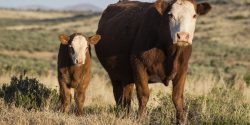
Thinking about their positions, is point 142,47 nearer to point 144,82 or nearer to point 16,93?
point 144,82

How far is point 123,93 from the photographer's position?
11008 mm

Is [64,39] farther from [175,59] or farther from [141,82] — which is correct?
[175,59]

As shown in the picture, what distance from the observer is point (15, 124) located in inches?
310

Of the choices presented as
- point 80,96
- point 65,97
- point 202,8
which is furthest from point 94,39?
point 202,8

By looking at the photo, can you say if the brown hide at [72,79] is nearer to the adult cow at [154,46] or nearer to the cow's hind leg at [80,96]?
the cow's hind leg at [80,96]

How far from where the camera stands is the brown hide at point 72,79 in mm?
10445

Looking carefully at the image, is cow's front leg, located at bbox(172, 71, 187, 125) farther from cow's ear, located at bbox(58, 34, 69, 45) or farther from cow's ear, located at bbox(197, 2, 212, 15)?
cow's ear, located at bbox(58, 34, 69, 45)

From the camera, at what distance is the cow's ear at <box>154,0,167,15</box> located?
8531mm

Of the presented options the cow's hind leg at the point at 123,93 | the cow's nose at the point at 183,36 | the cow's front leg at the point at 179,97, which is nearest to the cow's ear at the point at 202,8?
the cow's nose at the point at 183,36

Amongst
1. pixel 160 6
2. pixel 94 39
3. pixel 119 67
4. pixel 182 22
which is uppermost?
pixel 160 6

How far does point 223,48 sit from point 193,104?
142ft

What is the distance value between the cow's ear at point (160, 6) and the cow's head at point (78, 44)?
7.15 ft

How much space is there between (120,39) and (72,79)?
4.26 ft

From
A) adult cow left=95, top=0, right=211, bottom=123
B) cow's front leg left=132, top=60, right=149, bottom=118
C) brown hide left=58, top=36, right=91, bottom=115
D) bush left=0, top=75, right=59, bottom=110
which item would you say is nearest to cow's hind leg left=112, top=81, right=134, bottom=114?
adult cow left=95, top=0, right=211, bottom=123
